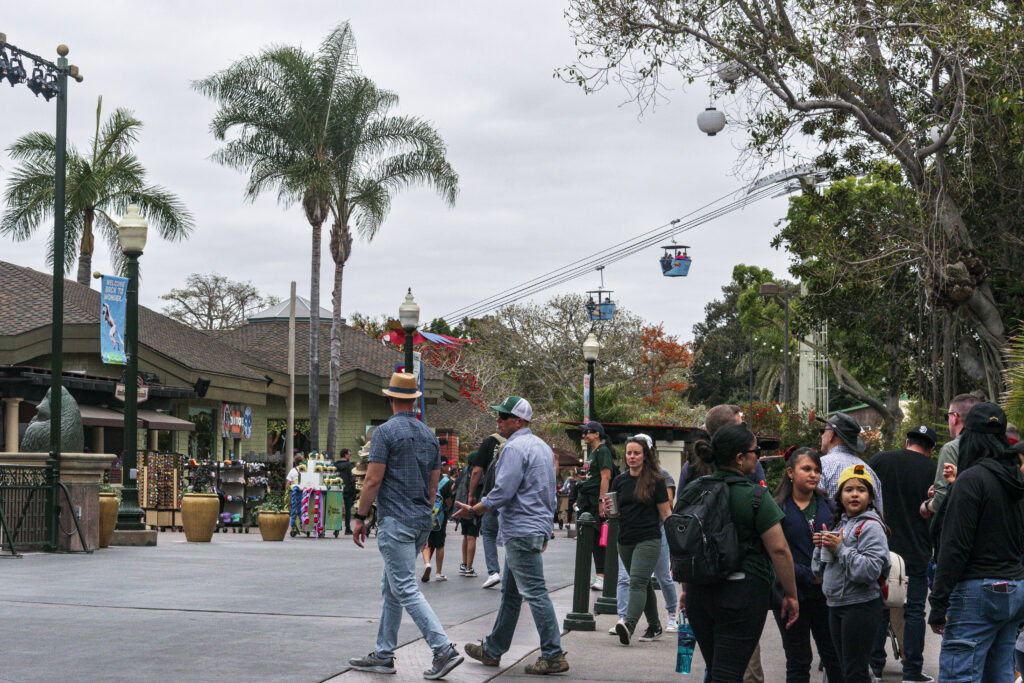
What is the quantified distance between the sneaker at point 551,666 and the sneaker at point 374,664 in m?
1.02

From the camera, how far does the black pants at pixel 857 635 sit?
6199 millimetres

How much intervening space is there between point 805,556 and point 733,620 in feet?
4.39

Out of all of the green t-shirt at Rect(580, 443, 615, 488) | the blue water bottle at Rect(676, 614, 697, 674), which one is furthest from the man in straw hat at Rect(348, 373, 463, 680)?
the green t-shirt at Rect(580, 443, 615, 488)

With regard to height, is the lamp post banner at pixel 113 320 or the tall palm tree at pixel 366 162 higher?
the tall palm tree at pixel 366 162

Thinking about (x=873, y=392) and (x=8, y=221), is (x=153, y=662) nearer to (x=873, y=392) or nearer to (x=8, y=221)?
(x=8, y=221)

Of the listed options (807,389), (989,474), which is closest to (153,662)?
(989,474)

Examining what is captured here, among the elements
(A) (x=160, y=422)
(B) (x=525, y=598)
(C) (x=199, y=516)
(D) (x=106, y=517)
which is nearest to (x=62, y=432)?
(D) (x=106, y=517)

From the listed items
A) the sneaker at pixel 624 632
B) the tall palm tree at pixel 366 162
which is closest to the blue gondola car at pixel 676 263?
the tall palm tree at pixel 366 162

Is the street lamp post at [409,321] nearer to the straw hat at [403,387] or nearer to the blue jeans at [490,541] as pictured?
the blue jeans at [490,541]

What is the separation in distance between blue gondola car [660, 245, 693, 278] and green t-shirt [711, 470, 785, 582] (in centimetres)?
2786

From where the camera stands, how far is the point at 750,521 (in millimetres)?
5484

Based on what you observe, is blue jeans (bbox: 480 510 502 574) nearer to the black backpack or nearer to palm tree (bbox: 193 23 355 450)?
the black backpack

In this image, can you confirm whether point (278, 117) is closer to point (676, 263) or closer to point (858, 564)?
point (676, 263)

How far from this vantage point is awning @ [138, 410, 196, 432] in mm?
30125
